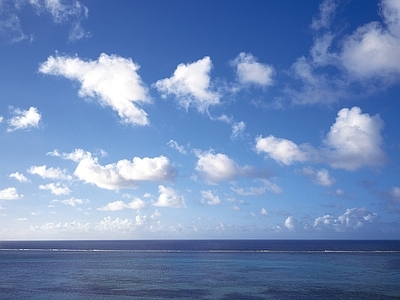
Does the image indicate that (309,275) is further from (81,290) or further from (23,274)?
(23,274)

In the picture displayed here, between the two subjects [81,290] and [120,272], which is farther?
[120,272]

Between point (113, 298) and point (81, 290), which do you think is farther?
point (81, 290)

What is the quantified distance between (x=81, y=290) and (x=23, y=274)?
29.0 m

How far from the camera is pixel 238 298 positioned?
52.1 meters

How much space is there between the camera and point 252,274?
77750 millimetres

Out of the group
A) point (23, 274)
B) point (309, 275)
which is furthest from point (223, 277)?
point (23, 274)

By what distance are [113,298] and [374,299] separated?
3892 cm

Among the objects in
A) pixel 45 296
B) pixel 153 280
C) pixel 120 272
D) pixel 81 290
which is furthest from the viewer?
pixel 120 272

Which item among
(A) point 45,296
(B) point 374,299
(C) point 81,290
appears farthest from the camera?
(C) point 81,290

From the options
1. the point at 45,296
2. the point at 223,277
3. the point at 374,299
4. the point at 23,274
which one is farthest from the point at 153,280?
the point at 374,299

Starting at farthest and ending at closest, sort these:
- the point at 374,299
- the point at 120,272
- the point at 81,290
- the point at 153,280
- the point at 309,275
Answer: the point at 120,272 → the point at 309,275 → the point at 153,280 → the point at 81,290 → the point at 374,299

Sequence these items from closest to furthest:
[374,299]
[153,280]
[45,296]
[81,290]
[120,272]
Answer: [374,299], [45,296], [81,290], [153,280], [120,272]

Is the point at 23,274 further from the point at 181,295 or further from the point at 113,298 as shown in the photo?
the point at 181,295

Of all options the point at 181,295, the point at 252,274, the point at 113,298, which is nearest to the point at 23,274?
the point at 113,298
